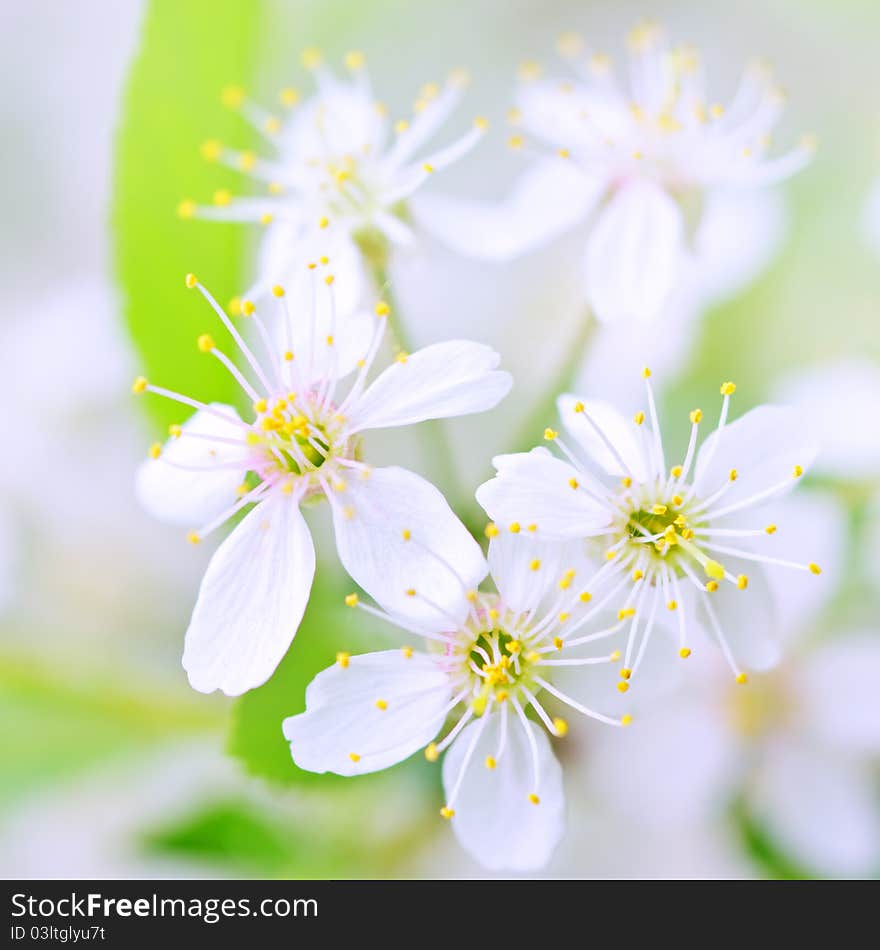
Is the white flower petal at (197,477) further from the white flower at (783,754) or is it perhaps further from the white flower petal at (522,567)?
the white flower at (783,754)

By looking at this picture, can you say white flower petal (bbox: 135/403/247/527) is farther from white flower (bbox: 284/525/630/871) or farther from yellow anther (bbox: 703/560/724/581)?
yellow anther (bbox: 703/560/724/581)

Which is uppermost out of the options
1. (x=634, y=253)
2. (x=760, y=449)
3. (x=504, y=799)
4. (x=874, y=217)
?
(x=874, y=217)

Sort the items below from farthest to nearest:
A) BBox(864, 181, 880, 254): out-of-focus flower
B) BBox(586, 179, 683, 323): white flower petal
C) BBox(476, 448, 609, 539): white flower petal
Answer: BBox(864, 181, 880, 254): out-of-focus flower, BBox(586, 179, 683, 323): white flower petal, BBox(476, 448, 609, 539): white flower petal

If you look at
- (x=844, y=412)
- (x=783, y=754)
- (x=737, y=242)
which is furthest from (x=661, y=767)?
(x=737, y=242)

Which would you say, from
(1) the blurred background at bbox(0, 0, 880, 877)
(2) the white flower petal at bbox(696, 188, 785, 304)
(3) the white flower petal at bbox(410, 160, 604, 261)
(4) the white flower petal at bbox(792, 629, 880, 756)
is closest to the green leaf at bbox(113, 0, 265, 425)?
(1) the blurred background at bbox(0, 0, 880, 877)

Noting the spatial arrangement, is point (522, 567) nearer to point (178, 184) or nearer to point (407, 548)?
point (407, 548)

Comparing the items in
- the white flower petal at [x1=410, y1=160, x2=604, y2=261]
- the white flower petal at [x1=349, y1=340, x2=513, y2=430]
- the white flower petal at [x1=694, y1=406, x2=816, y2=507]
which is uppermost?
the white flower petal at [x1=410, y1=160, x2=604, y2=261]

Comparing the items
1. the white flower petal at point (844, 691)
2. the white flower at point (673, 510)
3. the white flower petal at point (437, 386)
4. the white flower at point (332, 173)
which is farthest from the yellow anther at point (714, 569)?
the white flower petal at point (844, 691)

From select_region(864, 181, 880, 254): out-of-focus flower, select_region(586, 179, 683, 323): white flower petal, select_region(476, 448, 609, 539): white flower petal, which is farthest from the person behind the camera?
select_region(864, 181, 880, 254): out-of-focus flower
